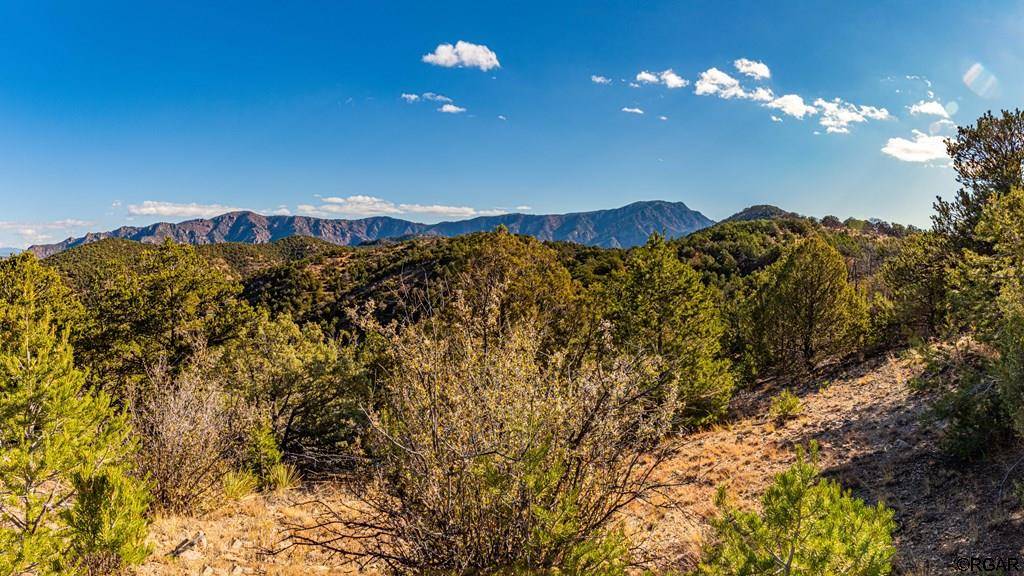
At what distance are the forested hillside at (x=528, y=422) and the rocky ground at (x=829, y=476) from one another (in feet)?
0.19

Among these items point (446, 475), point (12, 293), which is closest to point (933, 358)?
point (446, 475)

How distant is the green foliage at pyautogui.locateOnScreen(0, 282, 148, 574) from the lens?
13.7 feet

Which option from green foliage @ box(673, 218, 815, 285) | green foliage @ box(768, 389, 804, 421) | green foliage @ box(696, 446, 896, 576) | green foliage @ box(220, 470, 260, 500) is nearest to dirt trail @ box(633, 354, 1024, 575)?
green foliage @ box(768, 389, 804, 421)

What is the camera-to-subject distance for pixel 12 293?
16000 millimetres

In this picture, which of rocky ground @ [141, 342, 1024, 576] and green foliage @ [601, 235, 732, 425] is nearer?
→ rocky ground @ [141, 342, 1024, 576]

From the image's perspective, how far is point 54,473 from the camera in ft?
15.4

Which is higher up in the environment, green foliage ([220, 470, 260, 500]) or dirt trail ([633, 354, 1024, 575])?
dirt trail ([633, 354, 1024, 575])

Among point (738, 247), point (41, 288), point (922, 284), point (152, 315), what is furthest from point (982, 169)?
point (738, 247)

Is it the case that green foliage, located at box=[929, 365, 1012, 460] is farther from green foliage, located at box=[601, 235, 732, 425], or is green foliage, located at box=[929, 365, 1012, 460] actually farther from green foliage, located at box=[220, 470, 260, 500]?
green foliage, located at box=[220, 470, 260, 500]

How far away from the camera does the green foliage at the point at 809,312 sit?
1708 cm

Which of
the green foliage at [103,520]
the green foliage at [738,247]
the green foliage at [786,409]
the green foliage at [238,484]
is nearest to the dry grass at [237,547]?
the green foliage at [238,484]

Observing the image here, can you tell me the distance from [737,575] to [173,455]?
856 centimetres

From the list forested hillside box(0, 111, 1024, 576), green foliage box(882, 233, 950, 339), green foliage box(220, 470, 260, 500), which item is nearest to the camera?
forested hillside box(0, 111, 1024, 576)

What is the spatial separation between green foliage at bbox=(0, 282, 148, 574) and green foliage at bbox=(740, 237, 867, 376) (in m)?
20.0
